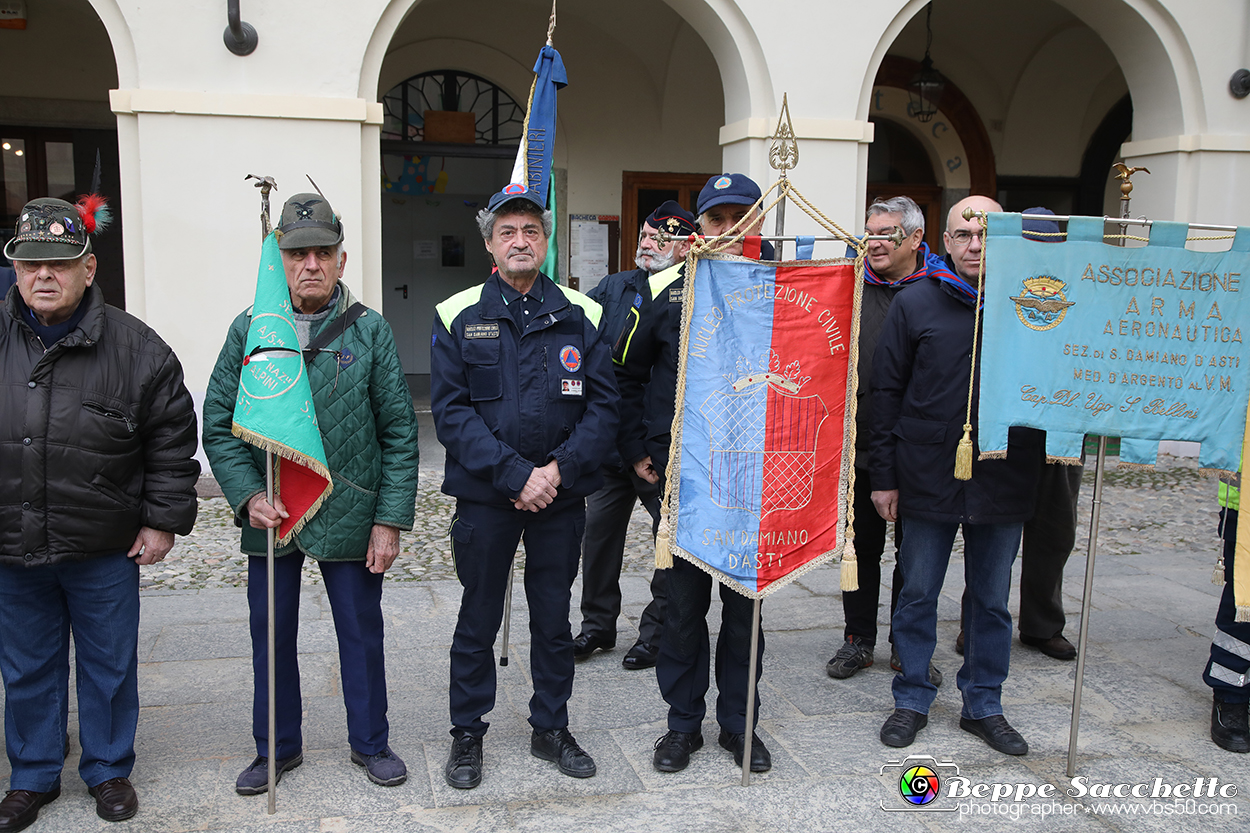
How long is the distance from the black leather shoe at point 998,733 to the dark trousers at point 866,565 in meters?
0.61

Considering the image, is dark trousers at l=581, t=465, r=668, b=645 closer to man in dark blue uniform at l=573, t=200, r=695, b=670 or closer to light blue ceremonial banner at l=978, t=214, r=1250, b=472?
man in dark blue uniform at l=573, t=200, r=695, b=670

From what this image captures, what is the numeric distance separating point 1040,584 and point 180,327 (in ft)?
19.5

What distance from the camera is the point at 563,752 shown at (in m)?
3.48

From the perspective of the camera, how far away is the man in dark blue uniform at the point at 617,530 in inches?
171

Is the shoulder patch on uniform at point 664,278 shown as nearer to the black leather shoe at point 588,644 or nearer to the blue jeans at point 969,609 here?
the blue jeans at point 969,609

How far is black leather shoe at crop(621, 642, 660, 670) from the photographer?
4420 mm

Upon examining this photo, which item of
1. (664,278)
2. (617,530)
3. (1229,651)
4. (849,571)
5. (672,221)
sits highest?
(672,221)

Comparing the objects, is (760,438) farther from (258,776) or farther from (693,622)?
(258,776)

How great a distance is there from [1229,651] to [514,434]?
2862mm

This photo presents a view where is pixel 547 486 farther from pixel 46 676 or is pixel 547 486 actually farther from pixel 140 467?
pixel 46 676

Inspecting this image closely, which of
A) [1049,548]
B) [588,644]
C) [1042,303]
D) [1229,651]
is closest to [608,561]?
[588,644]

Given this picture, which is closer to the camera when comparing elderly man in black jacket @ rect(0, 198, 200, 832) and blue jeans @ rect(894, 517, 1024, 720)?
elderly man in black jacket @ rect(0, 198, 200, 832)

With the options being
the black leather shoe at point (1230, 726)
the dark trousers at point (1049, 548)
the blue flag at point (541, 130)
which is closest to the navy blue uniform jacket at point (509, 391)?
the blue flag at point (541, 130)

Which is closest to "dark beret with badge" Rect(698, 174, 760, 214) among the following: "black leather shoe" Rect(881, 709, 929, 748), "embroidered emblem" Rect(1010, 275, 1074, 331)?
"embroidered emblem" Rect(1010, 275, 1074, 331)
